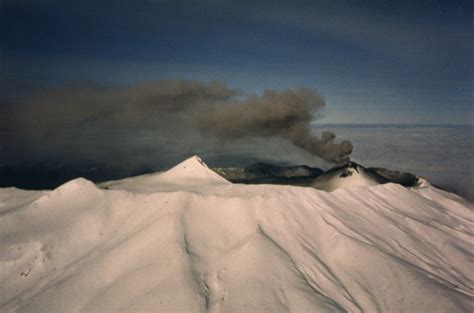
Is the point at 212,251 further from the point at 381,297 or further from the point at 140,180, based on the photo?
the point at 140,180

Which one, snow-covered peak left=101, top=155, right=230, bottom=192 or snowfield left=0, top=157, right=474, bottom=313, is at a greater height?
snow-covered peak left=101, top=155, right=230, bottom=192

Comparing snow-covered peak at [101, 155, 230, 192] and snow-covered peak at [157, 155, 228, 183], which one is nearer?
snow-covered peak at [101, 155, 230, 192]

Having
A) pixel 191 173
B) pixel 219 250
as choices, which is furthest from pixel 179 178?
pixel 219 250

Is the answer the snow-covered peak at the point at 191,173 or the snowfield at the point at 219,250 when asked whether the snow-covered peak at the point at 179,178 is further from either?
the snowfield at the point at 219,250

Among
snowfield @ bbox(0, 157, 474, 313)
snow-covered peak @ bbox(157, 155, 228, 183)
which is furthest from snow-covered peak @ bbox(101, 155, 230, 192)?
snowfield @ bbox(0, 157, 474, 313)

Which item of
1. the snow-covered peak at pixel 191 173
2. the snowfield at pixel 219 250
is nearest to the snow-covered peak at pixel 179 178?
the snow-covered peak at pixel 191 173

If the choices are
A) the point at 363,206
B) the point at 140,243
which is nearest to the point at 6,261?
the point at 140,243

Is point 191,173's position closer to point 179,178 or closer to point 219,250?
point 179,178

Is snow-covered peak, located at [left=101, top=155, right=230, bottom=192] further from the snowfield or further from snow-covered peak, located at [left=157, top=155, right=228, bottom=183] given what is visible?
the snowfield
